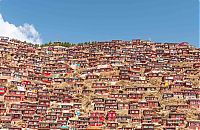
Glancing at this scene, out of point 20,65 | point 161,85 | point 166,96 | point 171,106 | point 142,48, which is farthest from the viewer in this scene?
point 142,48

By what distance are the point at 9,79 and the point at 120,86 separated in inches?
1218

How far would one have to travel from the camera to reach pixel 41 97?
324ft

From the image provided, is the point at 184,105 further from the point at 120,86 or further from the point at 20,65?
the point at 20,65

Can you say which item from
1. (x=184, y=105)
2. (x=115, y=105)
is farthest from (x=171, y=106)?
(x=115, y=105)

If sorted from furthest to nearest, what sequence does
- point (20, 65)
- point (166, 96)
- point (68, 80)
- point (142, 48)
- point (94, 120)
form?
point (142, 48) → point (20, 65) → point (68, 80) → point (166, 96) → point (94, 120)

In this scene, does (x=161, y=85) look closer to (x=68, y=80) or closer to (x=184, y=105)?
(x=184, y=105)

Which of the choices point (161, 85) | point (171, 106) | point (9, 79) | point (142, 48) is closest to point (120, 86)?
point (161, 85)

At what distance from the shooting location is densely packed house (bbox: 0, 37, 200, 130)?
3359 inches

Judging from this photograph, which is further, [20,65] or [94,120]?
[20,65]

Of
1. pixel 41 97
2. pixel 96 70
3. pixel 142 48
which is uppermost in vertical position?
pixel 142 48

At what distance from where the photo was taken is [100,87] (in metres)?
105

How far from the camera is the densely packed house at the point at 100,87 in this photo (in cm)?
8531

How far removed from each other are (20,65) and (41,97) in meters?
28.2

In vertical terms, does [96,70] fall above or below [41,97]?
above
